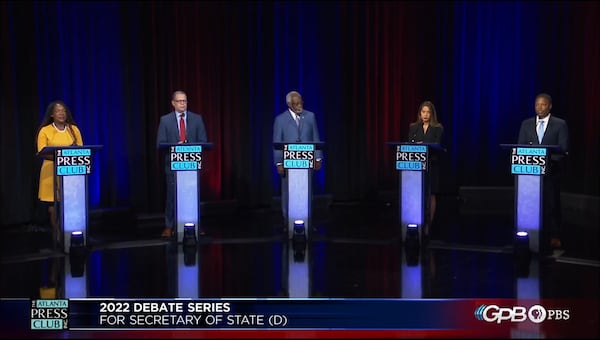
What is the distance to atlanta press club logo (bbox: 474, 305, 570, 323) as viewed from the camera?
4.18m

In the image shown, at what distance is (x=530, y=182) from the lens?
18.5 feet

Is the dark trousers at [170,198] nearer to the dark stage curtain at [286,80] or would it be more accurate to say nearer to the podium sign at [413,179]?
the dark stage curtain at [286,80]

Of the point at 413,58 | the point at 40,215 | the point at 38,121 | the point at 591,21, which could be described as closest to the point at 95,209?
the point at 40,215

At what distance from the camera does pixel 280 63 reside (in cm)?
877

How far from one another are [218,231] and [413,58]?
3596 mm

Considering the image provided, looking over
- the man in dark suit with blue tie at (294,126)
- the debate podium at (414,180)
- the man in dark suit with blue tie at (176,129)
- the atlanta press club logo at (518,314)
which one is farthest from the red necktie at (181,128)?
the atlanta press club logo at (518,314)

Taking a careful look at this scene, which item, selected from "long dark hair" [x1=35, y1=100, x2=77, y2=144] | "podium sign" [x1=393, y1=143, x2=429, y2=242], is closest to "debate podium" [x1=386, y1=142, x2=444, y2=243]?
"podium sign" [x1=393, y1=143, x2=429, y2=242]

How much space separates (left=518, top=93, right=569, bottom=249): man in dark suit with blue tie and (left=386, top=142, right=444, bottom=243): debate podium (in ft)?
2.62

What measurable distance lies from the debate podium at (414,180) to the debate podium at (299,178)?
2.32 feet

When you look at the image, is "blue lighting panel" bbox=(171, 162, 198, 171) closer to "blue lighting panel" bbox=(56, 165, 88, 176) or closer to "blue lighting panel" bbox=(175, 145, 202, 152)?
"blue lighting panel" bbox=(175, 145, 202, 152)

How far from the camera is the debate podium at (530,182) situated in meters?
5.55

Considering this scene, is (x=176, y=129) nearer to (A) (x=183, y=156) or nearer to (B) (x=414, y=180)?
(A) (x=183, y=156)

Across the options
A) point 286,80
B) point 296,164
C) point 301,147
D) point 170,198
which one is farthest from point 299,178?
point 286,80

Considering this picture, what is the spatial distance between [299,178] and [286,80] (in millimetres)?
2839
